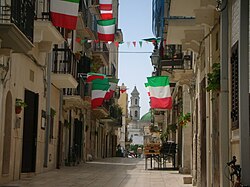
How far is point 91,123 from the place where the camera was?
4169cm

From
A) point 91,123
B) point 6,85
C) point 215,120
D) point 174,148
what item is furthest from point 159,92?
point 91,123

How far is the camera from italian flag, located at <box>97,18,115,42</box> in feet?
82.3

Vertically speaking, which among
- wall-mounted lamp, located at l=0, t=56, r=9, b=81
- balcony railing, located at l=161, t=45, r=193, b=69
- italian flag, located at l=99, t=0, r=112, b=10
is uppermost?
italian flag, located at l=99, t=0, r=112, b=10

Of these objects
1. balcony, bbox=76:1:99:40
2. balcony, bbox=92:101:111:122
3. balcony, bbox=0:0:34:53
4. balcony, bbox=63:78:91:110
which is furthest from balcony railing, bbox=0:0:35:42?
balcony, bbox=92:101:111:122

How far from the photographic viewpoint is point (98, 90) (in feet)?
101

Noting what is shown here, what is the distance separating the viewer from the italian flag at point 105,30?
25.1 metres

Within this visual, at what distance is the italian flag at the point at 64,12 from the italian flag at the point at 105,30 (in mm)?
7456

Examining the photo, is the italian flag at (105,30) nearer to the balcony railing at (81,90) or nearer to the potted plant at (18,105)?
the balcony railing at (81,90)

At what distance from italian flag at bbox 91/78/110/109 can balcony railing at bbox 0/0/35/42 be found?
16254 mm

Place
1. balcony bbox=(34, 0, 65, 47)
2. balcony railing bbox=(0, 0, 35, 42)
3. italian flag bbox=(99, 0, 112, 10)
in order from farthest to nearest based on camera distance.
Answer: italian flag bbox=(99, 0, 112, 10)
balcony bbox=(34, 0, 65, 47)
balcony railing bbox=(0, 0, 35, 42)

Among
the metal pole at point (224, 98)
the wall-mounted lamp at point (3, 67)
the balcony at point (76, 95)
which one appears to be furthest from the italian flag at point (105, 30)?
the metal pole at point (224, 98)

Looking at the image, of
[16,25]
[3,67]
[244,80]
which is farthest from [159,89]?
[244,80]

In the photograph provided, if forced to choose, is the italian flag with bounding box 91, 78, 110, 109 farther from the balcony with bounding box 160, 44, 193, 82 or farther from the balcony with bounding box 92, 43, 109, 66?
the balcony with bounding box 160, 44, 193, 82

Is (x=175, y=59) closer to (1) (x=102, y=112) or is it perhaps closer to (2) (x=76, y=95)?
(2) (x=76, y=95)
